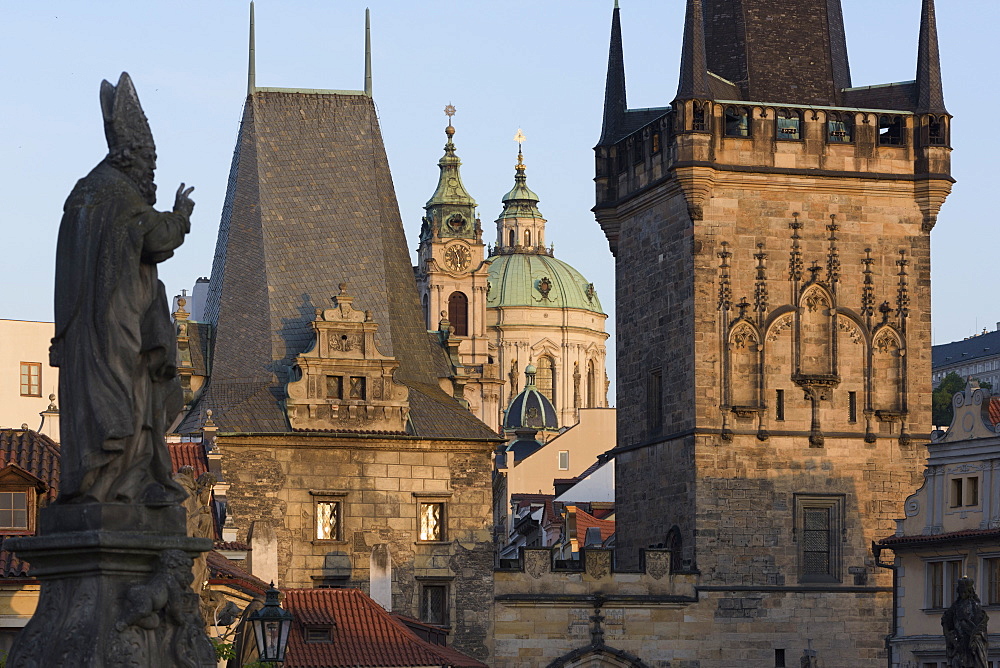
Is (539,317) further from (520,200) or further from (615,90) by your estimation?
(615,90)

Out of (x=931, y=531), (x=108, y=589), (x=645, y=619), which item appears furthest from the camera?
(x=645, y=619)

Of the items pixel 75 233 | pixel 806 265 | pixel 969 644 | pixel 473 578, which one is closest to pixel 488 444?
pixel 473 578

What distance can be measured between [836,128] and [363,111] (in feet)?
37.2

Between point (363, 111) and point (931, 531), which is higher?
point (363, 111)

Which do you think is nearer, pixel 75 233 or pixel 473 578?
pixel 75 233

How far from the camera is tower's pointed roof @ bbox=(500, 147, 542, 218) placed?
171750 millimetres

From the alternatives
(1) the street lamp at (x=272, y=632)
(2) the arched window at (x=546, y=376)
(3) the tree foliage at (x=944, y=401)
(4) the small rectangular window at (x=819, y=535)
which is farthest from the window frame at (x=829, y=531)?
(2) the arched window at (x=546, y=376)

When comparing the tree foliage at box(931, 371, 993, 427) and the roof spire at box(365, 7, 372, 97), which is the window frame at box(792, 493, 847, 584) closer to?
the roof spire at box(365, 7, 372, 97)

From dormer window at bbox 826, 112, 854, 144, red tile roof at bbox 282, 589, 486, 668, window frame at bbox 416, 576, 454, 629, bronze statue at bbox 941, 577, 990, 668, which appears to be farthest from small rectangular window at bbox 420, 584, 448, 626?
bronze statue at bbox 941, 577, 990, 668

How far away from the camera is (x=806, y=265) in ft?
170

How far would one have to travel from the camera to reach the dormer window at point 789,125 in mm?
52219

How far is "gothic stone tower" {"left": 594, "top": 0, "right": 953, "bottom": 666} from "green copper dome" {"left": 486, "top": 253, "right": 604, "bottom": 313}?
111736mm

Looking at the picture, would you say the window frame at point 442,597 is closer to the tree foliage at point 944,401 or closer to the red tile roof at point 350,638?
the red tile roof at point 350,638

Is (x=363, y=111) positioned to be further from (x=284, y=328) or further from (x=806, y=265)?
(x=806, y=265)
